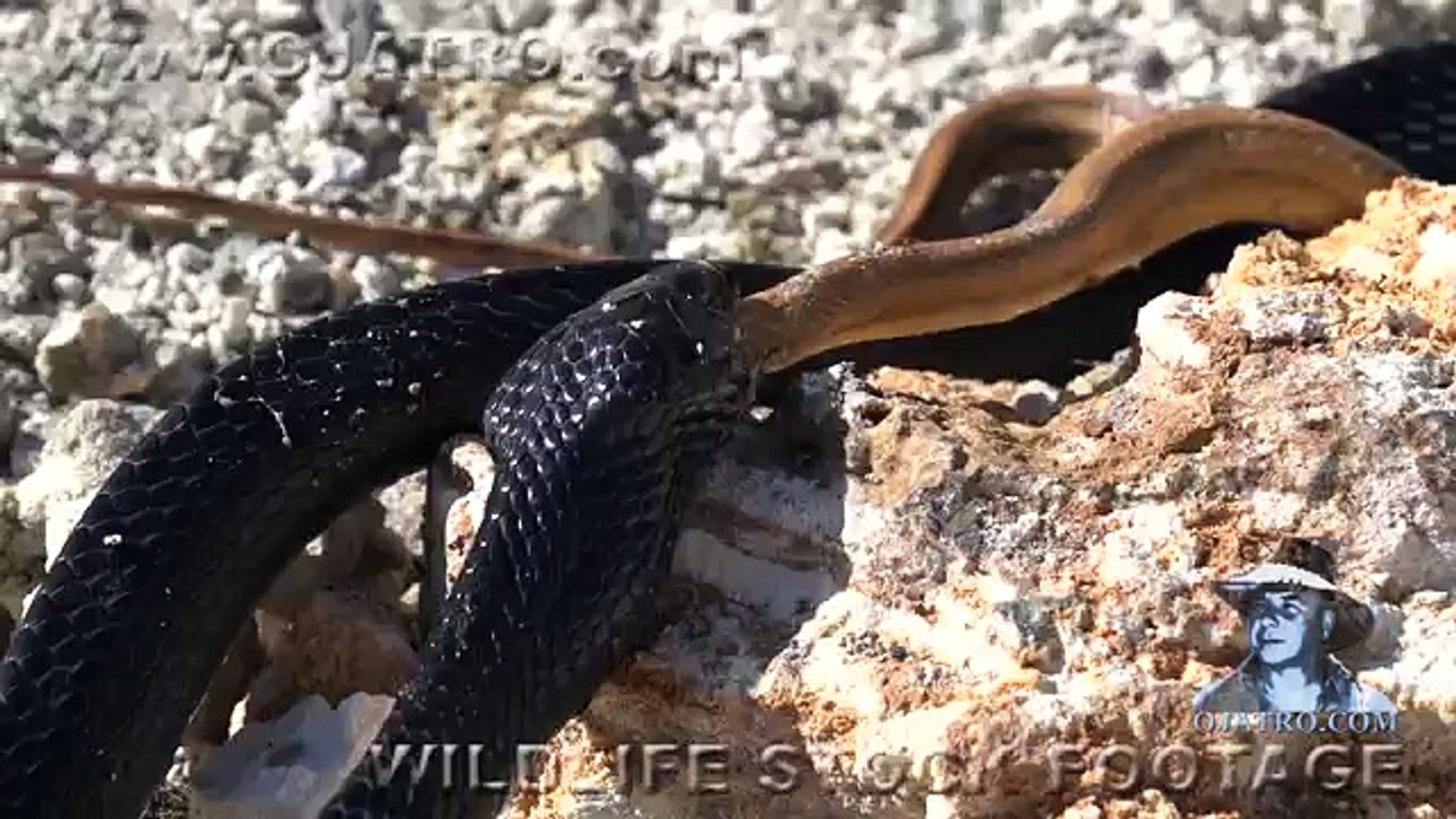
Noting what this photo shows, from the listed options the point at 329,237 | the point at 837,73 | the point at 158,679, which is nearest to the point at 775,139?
the point at 837,73

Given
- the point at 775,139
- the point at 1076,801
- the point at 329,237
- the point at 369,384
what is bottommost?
the point at 1076,801

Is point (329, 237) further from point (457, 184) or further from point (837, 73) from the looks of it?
point (837, 73)

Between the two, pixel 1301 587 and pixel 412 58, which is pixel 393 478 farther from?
pixel 412 58

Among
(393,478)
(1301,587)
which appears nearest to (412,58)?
(393,478)

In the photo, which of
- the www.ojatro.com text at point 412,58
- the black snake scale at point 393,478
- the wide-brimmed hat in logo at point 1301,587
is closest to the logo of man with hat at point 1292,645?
the wide-brimmed hat in logo at point 1301,587

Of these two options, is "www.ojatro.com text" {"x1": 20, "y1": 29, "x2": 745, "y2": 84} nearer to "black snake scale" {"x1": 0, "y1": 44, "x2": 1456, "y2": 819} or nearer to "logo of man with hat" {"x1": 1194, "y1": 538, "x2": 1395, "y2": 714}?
"black snake scale" {"x1": 0, "y1": 44, "x2": 1456, "y2": 819}

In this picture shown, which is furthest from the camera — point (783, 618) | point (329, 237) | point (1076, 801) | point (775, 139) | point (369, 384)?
point (775, 139)

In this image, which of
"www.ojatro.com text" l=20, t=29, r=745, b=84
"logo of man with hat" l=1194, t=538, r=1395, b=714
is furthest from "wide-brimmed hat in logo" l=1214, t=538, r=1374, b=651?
"www.ojatro.com text" l=20, t=29, r=745, b=84
